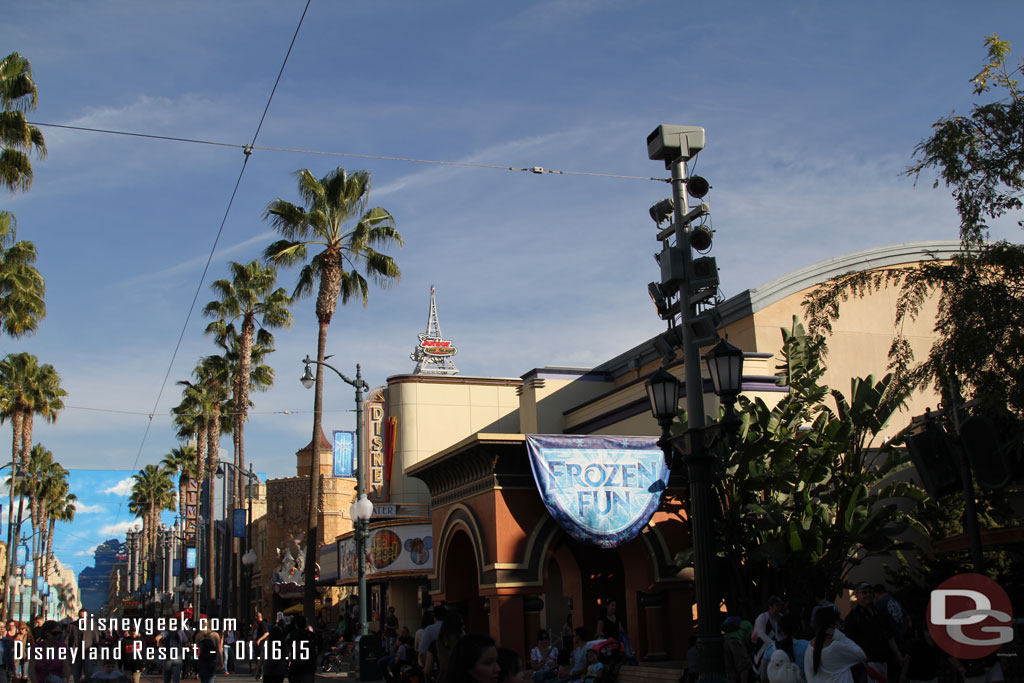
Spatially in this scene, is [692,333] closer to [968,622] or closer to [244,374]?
[968,622]

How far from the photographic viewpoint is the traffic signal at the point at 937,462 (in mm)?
9070

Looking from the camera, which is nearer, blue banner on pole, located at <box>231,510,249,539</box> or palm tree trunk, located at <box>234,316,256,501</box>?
palm tree trunk, located at <box>234,316,256,501</box>

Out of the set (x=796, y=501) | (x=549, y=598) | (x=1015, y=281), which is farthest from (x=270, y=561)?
(x=1015, y=281)

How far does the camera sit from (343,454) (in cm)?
4288

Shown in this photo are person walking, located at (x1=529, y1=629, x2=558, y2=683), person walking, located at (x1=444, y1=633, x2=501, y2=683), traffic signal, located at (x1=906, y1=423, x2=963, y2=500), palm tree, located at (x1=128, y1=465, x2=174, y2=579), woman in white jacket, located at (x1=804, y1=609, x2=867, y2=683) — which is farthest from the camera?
palm tree, located at (x1=128, y1=465, x2=174, y2=579)

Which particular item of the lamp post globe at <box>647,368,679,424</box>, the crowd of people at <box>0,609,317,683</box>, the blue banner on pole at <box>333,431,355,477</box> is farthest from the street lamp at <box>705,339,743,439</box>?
the blue banner on pole at <box>333,431,355,477</box>

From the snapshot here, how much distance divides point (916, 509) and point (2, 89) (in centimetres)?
2262

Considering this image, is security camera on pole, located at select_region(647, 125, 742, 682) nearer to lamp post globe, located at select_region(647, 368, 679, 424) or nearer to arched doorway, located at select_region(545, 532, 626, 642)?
lamp post globe, located at select_region(647, 368, 679, 424)

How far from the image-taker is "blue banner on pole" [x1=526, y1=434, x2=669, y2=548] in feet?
69.1

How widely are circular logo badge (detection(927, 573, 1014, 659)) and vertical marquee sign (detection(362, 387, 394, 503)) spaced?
106 ft

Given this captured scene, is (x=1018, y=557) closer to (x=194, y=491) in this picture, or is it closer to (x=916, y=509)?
(x=916, y=509)

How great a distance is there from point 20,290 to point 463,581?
1637 centimetres

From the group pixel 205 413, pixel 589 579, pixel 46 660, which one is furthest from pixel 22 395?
pixel 46 660

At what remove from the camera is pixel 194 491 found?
72188mm
